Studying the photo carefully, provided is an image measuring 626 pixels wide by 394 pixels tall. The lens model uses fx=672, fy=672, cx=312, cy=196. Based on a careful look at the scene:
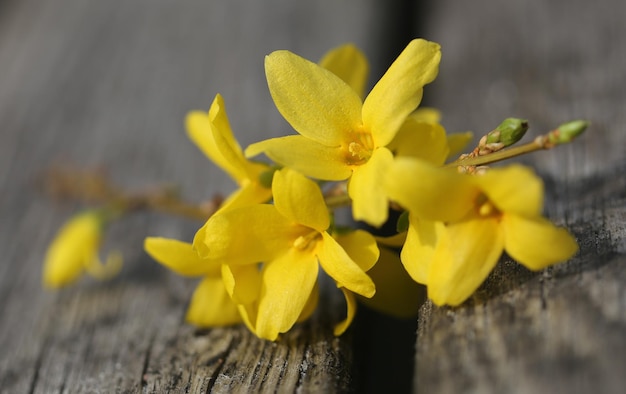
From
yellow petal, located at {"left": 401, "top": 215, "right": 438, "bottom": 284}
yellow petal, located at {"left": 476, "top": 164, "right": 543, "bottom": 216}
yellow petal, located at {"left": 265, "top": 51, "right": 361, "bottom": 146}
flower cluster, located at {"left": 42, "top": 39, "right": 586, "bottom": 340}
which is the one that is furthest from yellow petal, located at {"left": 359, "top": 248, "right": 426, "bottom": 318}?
yellow petal, located at {"left": 476, "top": 164, "right": 543, "bottom": 216}

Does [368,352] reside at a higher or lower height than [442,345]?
lower

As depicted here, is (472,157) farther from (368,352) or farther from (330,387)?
(368,352)

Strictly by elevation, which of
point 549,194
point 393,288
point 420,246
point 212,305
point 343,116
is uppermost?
point 343,116

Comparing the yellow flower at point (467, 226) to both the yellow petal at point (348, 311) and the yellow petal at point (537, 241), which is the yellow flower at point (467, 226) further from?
the yellow petal at point (348, 311)

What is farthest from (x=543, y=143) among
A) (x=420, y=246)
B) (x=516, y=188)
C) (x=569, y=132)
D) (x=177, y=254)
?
(x=177, y=254)

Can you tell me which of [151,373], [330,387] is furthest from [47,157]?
[330,387]

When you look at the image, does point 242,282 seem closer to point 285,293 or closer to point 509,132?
point 285,293
